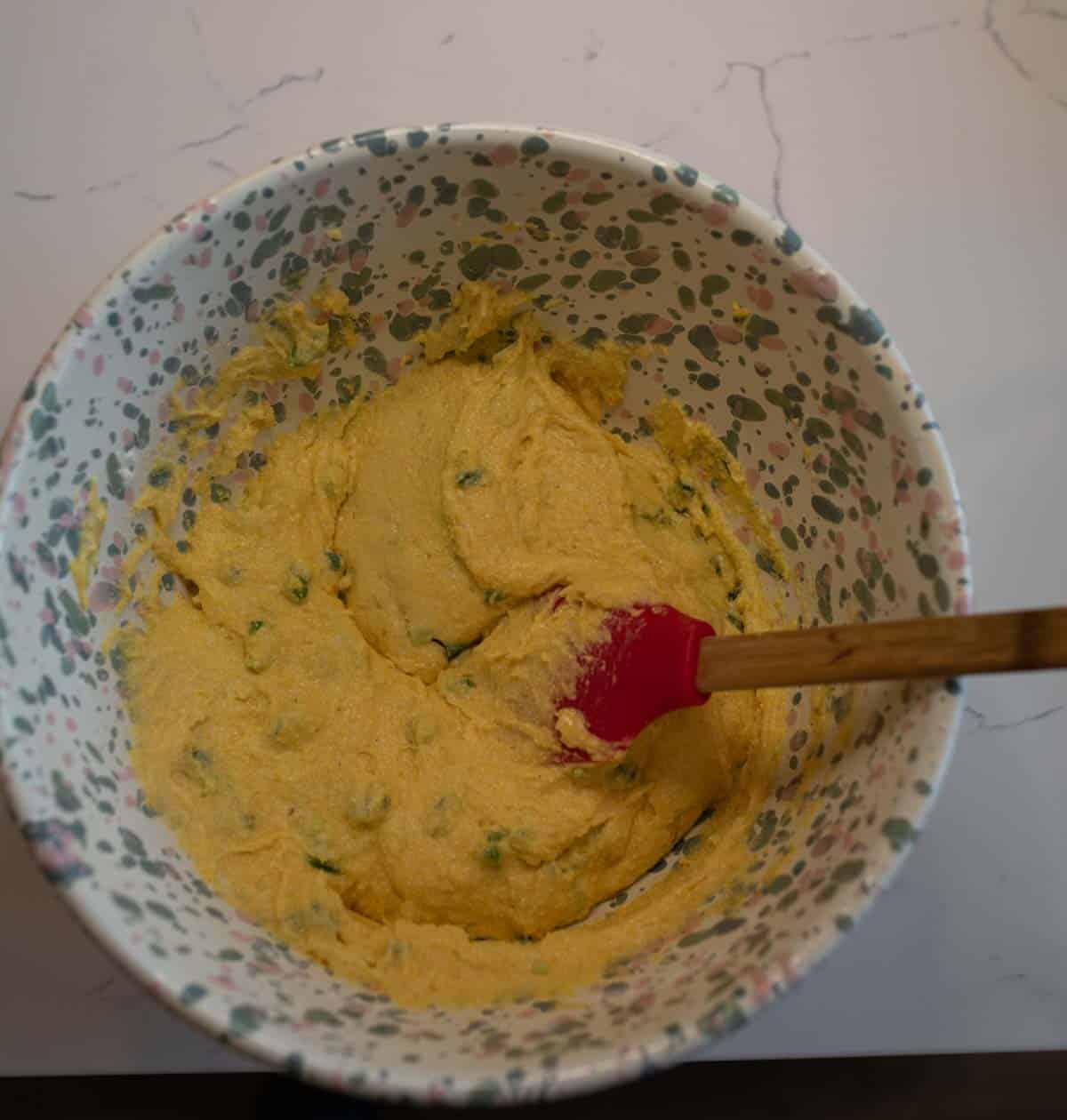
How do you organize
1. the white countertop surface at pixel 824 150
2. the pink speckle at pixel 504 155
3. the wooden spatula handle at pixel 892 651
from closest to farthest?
the wooden spatula handle at pixel 892 651 < the pink speckle at pixel 504 155 < the white countertop surface at pixel 824 150

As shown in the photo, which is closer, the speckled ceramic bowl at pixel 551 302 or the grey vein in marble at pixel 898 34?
the speckled ceramic bowl at pixel 551 302

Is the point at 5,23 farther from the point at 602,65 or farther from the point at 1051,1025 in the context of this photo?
the point at 1051,1025

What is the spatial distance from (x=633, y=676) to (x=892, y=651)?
29cm

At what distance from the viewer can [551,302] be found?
1077 mm

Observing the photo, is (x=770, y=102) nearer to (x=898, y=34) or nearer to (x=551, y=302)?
(x=898, y=34)

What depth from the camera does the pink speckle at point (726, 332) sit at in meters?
0.99

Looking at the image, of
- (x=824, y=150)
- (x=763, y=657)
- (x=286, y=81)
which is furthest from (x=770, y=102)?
(x=763, y=657)

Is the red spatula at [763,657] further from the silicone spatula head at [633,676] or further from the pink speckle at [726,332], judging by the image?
the pink speckle at [726,332]

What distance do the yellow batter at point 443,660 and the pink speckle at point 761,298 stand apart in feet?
0.63

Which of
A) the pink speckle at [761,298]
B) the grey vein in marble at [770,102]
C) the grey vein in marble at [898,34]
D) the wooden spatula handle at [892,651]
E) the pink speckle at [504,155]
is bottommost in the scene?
the wooden spatula handle at [892,651]

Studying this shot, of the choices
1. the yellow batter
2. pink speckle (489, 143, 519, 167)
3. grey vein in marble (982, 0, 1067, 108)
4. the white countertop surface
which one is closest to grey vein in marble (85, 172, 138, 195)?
the white countertop surface

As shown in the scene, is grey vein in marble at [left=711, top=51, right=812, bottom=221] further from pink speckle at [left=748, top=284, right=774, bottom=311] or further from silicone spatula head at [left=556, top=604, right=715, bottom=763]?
silicone spatula head at [left=556, top=604, right=715, bottom=763]

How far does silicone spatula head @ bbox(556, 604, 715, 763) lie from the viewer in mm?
951

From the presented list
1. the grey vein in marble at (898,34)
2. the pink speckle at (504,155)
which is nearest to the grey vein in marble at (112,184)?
the pink speckle at (504,155)
